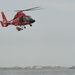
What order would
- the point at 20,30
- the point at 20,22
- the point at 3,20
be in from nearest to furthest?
the point at 20,30, the point at 20,22, the point at 3,20

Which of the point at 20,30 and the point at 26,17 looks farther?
the point at 26,17

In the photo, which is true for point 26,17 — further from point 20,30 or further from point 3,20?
point 20,30

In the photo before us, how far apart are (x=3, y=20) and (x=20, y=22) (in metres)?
7.08

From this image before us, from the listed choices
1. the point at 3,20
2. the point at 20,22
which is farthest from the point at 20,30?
the point at 3,20

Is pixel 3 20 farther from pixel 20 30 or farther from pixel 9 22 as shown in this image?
pixel 20 30

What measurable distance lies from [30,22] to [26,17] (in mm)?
2748

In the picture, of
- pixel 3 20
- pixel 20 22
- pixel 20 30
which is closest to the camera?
pixel 20 30

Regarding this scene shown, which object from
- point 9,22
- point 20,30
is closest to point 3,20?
point 9,22

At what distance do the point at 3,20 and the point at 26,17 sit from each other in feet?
17.0

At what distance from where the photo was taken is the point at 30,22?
6794 centimetres

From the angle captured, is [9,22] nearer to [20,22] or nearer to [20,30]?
[20,22]

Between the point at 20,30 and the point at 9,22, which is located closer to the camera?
the point at 20,30

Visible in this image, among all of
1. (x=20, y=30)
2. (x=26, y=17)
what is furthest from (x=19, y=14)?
(x=20, y=30)

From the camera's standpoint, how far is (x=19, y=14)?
7081 centimetres
